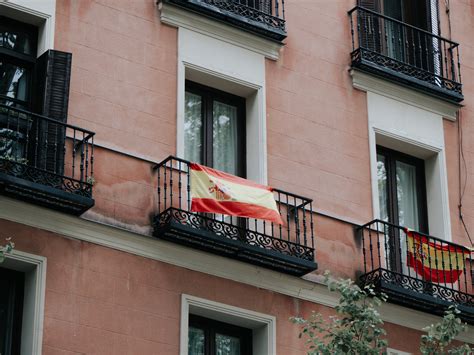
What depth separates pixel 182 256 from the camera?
2381 cm

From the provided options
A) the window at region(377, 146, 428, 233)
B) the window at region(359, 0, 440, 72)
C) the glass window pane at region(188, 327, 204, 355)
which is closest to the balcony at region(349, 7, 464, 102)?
the window at region(359, 0, 440, 72)

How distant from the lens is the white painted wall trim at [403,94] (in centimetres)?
2778

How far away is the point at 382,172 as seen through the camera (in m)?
28.2

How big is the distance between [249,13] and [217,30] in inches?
33.7

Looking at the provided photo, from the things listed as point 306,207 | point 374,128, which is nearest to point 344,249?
point 306,207

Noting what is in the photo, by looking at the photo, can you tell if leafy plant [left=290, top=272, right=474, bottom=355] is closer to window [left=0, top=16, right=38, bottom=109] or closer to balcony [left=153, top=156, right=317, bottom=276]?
balcony [left=153, top=156, right=317, bottom=276]

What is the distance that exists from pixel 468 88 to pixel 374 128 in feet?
9.81

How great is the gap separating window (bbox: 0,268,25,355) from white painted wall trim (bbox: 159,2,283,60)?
5.68 meters

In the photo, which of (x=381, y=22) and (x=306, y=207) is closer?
(x=306, y=207)

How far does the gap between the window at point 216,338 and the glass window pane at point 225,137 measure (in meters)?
2.99

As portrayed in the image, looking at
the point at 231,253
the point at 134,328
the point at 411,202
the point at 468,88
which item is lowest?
the point at 134,328

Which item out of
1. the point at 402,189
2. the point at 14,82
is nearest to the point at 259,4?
the point at 402,189

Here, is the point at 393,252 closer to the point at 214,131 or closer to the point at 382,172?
the point at 382,172

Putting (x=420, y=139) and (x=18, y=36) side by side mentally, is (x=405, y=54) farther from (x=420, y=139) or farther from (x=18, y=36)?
(x=18, y=36)
